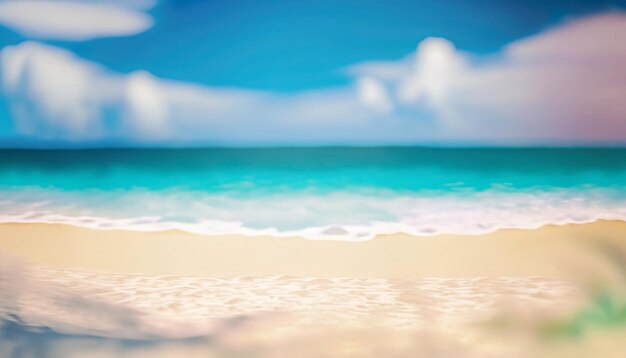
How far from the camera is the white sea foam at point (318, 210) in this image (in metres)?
2.57

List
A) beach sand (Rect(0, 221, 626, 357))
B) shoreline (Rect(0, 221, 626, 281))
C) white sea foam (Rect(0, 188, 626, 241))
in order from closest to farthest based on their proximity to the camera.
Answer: beach sand (Rect(0, 221, 626, 357)), shoreline (Rect(0, 221, 626, 281)), white sea foam (Rect(0, 188, 626, 241))

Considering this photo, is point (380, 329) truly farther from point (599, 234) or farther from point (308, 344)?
point (599, 234)

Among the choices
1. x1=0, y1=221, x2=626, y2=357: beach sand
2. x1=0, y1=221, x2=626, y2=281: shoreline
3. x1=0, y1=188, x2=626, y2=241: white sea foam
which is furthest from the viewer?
x1=0, y1=188, x2=626, y2=241: white sea foam

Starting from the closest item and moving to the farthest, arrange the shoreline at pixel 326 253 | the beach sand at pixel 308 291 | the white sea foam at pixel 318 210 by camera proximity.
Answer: the beach sand at pixel 308 291 → the shoreline at pixel 326 253 → the white sea foam at pixel 318 210

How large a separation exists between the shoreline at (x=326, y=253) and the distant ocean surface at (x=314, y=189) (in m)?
0.11

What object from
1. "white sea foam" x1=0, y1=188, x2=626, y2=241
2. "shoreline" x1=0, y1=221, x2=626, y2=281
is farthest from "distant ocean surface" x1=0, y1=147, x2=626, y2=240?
"shoreline" x1=0, y1=221, x2=626, y2=281

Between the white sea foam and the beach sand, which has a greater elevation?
the white sea foam

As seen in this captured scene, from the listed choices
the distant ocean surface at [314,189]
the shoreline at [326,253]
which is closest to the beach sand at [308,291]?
the shoreline at [326,253]

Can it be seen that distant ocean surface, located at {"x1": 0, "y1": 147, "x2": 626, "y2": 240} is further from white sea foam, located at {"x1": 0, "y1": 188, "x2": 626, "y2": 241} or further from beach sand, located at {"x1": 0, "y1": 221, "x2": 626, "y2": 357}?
beach sand, located at {"x1": 0, "y1": 221, "x2": 626, "y2": 357}

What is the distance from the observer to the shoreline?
217cm

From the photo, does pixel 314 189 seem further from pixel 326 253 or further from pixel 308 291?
pixel 308 291

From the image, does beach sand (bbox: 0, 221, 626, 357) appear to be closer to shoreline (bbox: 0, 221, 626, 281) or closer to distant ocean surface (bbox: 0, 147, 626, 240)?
shoreline (bbox: 0, 221, 626, 281)

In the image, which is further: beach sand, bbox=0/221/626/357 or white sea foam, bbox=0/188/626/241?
white sea foam, bbox=0/188/626/241

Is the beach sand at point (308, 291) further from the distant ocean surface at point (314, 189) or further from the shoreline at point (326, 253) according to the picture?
the distant ocean surface at point (314, 189)
